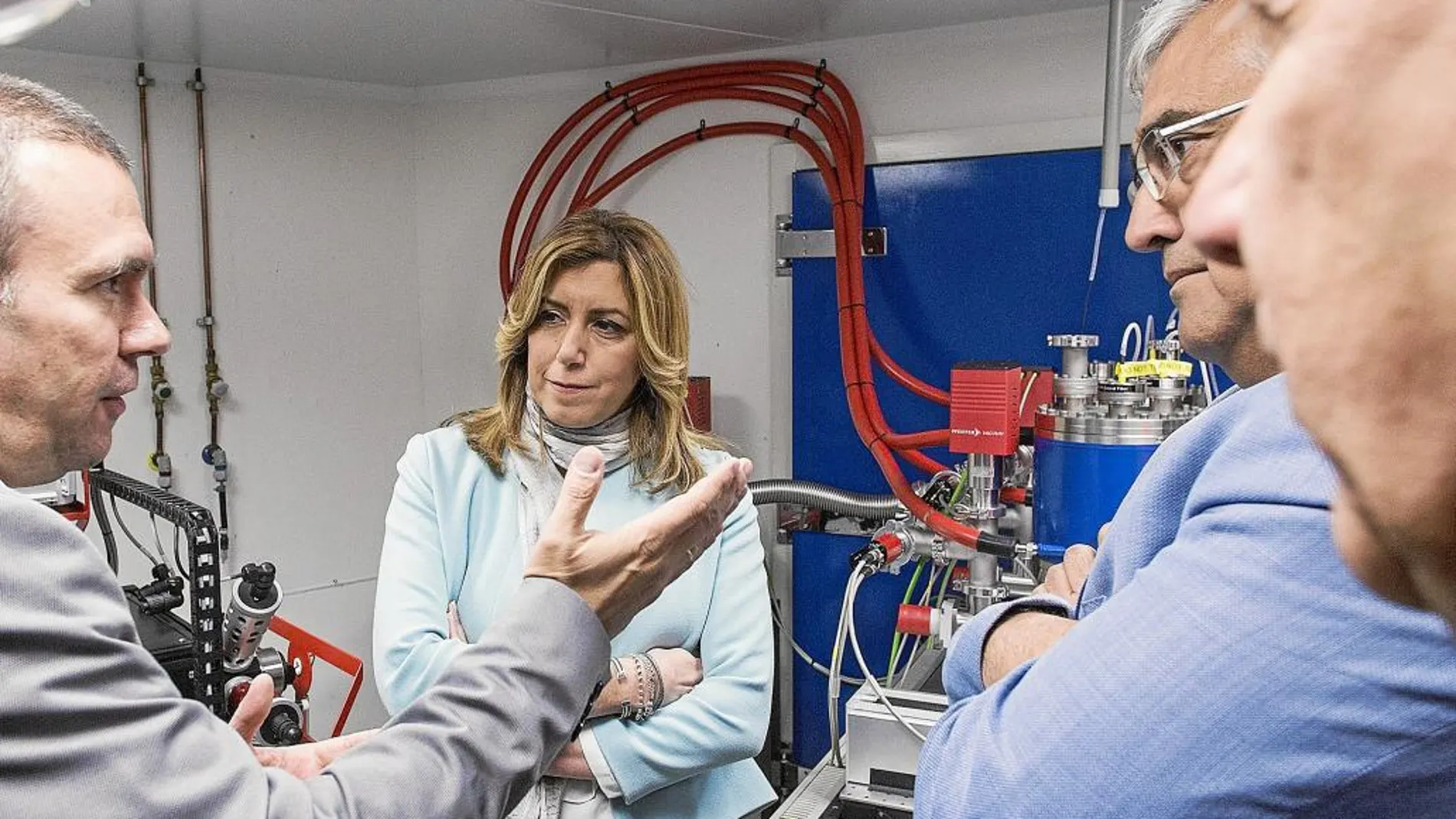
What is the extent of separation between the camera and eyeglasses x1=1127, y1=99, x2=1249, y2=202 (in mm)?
898

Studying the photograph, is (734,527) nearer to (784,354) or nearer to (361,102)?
(784,354)

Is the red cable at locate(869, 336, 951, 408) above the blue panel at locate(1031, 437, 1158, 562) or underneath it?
above

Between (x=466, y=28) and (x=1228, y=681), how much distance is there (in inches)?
92.7

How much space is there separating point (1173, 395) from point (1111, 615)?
3.54 feet

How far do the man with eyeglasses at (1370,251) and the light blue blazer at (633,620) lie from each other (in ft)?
4.11

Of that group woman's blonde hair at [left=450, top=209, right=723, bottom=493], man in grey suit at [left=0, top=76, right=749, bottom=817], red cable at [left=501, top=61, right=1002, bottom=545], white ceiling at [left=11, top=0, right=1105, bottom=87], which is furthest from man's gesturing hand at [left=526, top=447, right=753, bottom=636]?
white ceiling at [left=11, top=0, right=1105, bottom=87]

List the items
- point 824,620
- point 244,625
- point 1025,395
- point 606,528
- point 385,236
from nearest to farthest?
point 606,528 < point 244,625 < point 1025,395 < point 824,620 < point 385,236

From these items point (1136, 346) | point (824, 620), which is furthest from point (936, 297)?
point (824, 620)

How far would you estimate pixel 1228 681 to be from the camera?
0.62 m

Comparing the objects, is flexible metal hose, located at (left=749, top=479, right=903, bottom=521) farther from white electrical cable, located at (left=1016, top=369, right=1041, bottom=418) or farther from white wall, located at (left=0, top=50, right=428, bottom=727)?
white wall, located at (left=0, top=50, right=428, bottom=727)

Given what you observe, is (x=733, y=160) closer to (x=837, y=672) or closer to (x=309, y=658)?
(x=837, y=672)

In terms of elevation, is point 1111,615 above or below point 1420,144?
below

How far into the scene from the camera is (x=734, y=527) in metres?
1.56

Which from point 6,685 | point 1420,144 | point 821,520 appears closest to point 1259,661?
point 1420,144
